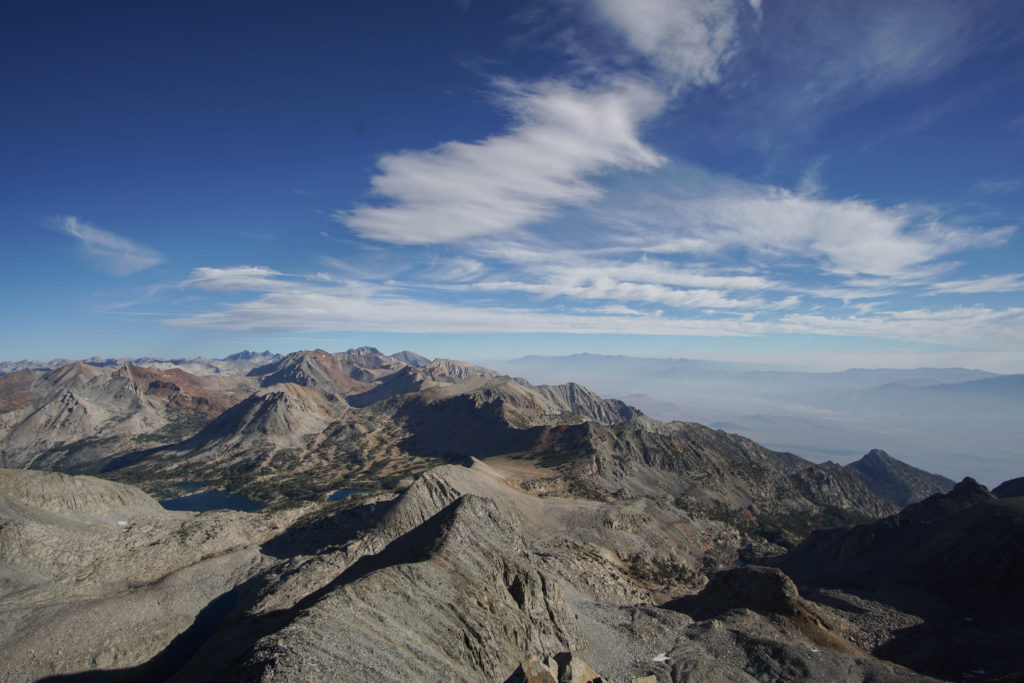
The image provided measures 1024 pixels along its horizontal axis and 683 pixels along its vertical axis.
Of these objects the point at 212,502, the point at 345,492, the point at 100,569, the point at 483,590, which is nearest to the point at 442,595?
the point at 483,590

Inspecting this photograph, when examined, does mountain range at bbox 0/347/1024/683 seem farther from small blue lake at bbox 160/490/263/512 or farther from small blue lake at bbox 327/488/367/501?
small blue lake at bbox 160/490/263/512

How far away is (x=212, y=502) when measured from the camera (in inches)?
6112

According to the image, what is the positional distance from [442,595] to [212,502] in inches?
6055

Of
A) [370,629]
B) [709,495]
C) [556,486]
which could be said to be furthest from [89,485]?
[709,495]

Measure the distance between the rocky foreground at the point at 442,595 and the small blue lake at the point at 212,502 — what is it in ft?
233

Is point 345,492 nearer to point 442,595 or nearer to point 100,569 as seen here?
point 100,569

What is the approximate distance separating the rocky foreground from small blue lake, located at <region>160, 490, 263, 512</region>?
70945 mm

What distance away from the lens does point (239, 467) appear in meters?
196

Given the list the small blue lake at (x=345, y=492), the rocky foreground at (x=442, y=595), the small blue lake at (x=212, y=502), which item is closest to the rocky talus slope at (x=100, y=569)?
the rocky foreground at (x=442, y=595)

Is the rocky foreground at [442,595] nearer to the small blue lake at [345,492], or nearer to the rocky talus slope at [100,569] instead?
the rocky talus slope at [100,569]

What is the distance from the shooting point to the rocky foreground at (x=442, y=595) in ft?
113

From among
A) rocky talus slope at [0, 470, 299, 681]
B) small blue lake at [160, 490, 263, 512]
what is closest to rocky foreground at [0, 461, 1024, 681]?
rocky talus slope at [0, 470, 299, 681]

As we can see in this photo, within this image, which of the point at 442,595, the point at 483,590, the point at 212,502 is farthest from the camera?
the point at 212,502

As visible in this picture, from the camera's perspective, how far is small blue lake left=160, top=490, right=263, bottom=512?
14693 centimetres
